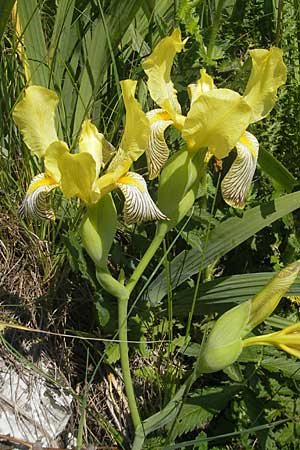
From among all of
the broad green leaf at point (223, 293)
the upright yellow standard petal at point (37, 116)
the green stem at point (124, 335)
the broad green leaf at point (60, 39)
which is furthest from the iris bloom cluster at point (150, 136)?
the broad green leaf at point (60, 39)

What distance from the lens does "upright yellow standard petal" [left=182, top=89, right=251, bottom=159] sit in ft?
3.50

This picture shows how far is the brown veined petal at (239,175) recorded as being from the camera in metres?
1.14

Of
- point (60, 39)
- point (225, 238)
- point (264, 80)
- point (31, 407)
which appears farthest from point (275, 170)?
point (31, 407)

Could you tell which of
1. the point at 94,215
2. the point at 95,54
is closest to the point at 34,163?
the point at 95,54

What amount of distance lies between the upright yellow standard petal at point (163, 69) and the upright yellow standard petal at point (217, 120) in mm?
85

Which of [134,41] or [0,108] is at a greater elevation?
[134,41]

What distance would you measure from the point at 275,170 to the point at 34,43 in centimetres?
55

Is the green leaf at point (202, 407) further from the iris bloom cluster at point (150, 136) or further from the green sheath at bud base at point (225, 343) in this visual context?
the iris bloom cluster at point (150, 136)

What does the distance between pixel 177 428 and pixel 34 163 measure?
0.58 metres

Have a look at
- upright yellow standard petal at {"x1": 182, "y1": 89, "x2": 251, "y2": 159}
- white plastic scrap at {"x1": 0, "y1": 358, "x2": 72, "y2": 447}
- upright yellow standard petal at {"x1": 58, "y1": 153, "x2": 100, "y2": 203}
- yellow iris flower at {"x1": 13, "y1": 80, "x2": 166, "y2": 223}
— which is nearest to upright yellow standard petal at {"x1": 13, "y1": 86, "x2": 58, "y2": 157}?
yellow iris flower at {"x1": 13, "y1": 80, "x2": 166, "y2": 223}

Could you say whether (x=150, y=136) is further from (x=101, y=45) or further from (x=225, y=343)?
(x=101, y=45)

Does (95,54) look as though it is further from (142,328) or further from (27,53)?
(142,328)

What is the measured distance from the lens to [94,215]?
3.73 feet

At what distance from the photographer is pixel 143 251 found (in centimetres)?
143
